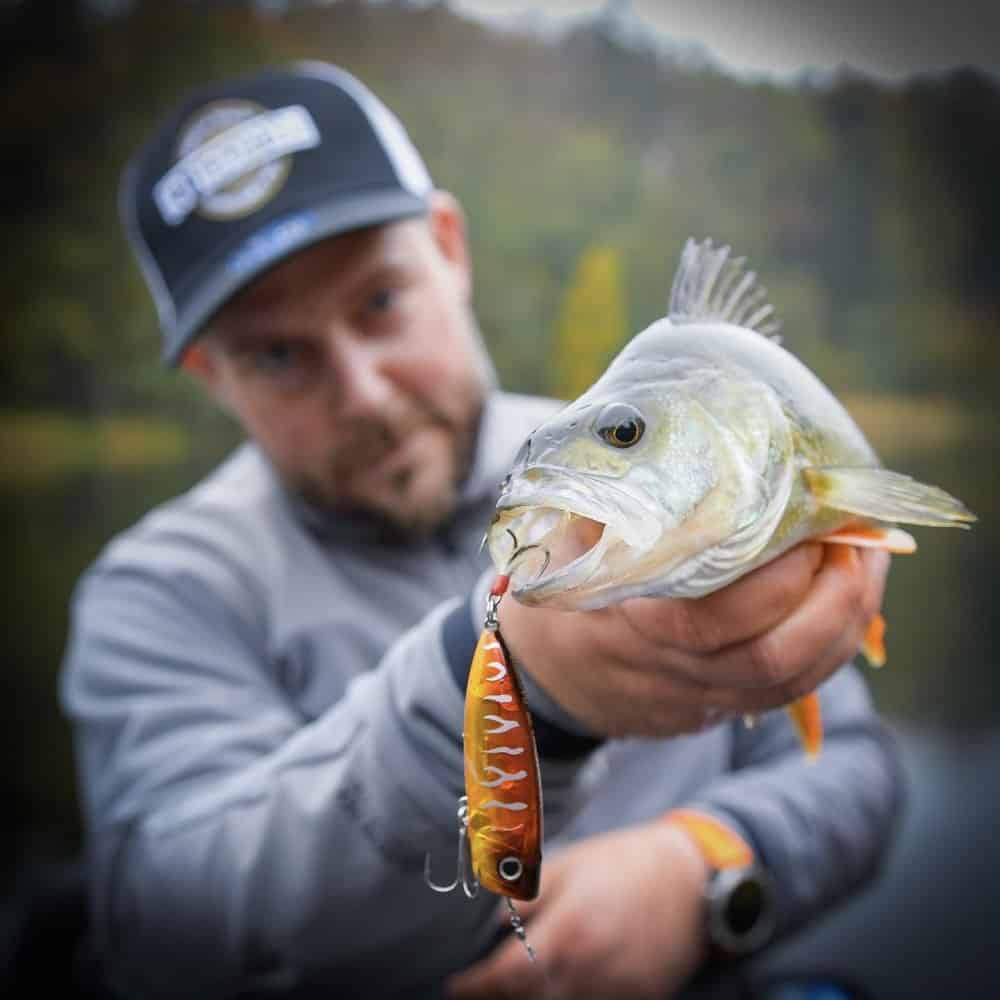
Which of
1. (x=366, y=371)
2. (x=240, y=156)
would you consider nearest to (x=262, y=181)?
(x=240, y=156)

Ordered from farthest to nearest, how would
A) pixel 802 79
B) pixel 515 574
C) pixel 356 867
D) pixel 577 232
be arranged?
pixel 577 232 → pixel 802 79 → pixel 356 867 → pixel 515 574

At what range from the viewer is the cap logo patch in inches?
20.6

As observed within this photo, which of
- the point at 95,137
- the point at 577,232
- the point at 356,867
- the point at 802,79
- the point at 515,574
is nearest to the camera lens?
the point at 515,574

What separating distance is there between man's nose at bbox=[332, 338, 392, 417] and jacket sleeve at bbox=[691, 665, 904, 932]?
31 cm

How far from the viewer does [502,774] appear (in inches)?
11.7

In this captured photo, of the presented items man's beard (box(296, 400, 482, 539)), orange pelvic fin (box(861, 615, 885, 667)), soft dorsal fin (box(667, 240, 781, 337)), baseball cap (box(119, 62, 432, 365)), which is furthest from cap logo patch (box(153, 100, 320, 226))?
orange pelvic fin (box(861, 615, 885, 667))

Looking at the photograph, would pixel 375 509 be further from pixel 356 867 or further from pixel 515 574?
pixel 515 574

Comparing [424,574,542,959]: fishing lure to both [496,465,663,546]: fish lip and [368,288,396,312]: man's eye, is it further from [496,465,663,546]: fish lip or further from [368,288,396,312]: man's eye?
[368,288,396,312]: man's eye

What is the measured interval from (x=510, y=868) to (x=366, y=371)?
29cm

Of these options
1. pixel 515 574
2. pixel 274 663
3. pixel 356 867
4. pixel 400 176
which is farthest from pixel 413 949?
pixel 400 176

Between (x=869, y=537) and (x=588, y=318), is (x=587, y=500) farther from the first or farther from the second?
(x=588, y=318)

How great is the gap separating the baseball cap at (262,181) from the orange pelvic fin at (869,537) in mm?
315

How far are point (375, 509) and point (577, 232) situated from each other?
0.30 m

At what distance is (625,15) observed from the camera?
707mm
